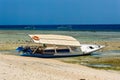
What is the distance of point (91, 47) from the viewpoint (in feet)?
142

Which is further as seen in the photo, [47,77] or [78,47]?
[78,47]

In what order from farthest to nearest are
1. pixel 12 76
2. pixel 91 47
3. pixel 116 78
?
1. pixel 91 47
2. pixel 116 78
3. pixel 12 76

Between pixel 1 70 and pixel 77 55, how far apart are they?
20.5m

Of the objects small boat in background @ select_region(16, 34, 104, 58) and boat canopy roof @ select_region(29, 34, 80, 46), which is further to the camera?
boat canopy roof @ select_region(29, 34, 80, 46)

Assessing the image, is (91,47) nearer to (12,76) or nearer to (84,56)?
(84,56)

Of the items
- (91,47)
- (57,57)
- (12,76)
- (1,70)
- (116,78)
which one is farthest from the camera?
(91,47)

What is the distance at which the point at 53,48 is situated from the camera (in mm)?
41156

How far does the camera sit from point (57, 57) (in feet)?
129

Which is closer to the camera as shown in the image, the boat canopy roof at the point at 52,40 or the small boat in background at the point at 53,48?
the small boat in background at the point at 53,48

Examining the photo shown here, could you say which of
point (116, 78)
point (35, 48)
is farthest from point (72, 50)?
point (116, 78)

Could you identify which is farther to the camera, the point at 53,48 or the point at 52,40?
the point at 53,48

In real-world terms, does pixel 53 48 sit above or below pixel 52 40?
below

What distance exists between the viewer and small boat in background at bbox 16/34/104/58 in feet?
131

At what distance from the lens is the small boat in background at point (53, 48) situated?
39903 millimetres
